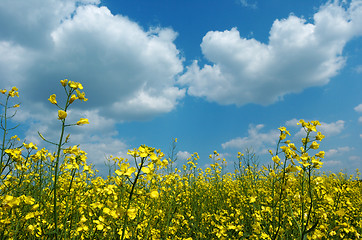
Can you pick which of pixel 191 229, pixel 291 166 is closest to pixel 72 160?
pixel 291 166

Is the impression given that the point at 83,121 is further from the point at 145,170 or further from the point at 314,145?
the point at 314,145

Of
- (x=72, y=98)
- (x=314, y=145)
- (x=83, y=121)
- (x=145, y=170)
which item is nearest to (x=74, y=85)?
(x=72, y=98)

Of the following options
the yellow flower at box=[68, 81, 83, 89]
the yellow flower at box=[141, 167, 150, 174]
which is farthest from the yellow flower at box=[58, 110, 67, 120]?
the yellow flower at box=[141, 167, 150, 174]

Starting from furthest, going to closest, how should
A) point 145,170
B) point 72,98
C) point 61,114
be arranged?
point 72,98 → point 61,114 → point 145,170

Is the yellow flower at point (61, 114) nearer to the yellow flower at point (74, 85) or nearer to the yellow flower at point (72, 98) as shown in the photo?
the yellow flower at point (72, 98)

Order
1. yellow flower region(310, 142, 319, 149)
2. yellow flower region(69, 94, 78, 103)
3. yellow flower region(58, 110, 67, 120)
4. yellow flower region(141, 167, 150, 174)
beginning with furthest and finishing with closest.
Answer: yellow flower region(310, 142, 319, 149) → yellow flower region(69, 94, 78, 103) → yellow flower region(58, 110, 67, 120) → yellow flower region(141, 167, 150, 174)

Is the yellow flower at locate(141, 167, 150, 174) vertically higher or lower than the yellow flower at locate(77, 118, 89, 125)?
lower

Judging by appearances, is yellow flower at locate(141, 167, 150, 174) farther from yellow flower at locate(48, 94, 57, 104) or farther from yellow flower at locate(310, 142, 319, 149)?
yellow flower at locate(310, 142, 319, 149)

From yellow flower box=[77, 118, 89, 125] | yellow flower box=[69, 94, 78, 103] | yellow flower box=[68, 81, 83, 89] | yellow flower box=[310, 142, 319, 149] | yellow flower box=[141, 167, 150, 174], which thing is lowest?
yellow flower box=[141, 167, 150, 174]

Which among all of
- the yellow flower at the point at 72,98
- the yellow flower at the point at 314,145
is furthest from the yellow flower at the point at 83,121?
the yellow flower at the point at 314,145

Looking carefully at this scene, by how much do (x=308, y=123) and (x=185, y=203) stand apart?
4.68 m

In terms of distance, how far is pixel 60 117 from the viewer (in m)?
1.72

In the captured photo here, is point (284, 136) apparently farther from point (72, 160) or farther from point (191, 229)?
point (191, 229)

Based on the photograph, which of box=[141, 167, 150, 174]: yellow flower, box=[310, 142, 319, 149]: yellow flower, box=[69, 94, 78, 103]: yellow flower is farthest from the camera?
box=[310, 142, 319, 149]: yellow flower
